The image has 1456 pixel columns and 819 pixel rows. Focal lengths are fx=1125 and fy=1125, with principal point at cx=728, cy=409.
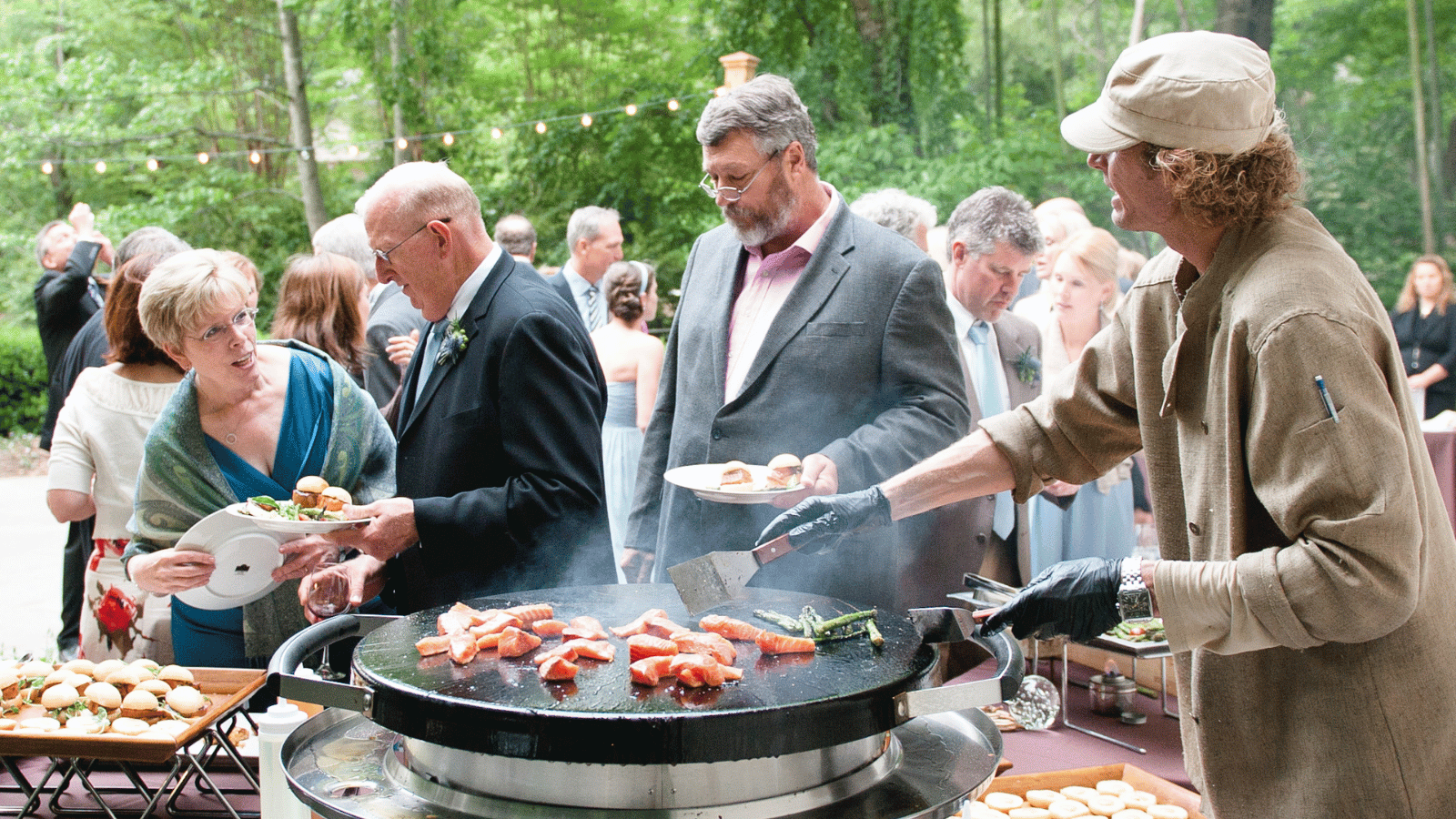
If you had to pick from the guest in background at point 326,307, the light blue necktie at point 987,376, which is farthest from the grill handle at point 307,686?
the light blue necktie at point 987,376

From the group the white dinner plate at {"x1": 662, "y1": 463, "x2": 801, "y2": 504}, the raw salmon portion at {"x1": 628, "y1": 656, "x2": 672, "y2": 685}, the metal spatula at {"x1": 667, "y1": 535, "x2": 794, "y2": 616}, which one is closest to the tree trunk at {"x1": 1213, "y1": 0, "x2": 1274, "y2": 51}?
the white dinner plate at {"x1": 662, "y1": 463, "x2": 801, "y2": 504}

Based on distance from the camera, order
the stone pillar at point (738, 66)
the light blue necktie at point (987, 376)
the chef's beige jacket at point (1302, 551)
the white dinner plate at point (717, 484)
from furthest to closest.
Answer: the stone pillar at point (738, 66), the light blue necktie at point (987, 376), the white dinner plate at point (717, 484), the chef's beige jacket at point (1302, 551)

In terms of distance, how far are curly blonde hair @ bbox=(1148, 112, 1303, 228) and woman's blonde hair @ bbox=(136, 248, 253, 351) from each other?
7.55 ft

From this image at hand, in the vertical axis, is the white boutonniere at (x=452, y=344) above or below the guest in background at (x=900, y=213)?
below

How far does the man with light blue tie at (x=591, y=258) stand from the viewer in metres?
6.79

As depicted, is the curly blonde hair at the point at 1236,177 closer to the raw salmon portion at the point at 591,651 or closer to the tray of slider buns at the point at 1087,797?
the raw salmon portion at the point at 591,651

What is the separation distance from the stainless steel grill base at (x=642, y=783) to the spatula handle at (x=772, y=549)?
0.40 m

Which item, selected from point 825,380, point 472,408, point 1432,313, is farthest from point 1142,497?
point 1432,313

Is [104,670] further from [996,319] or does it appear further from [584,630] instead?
[996,319]

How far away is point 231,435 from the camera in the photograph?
3.04 m

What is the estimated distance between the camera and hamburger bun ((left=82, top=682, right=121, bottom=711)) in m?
2.81

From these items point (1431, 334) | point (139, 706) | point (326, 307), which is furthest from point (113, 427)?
point (1431, 334)

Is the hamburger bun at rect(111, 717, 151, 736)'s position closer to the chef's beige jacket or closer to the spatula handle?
the spatula handle

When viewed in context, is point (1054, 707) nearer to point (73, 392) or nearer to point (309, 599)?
point (309, 599)
